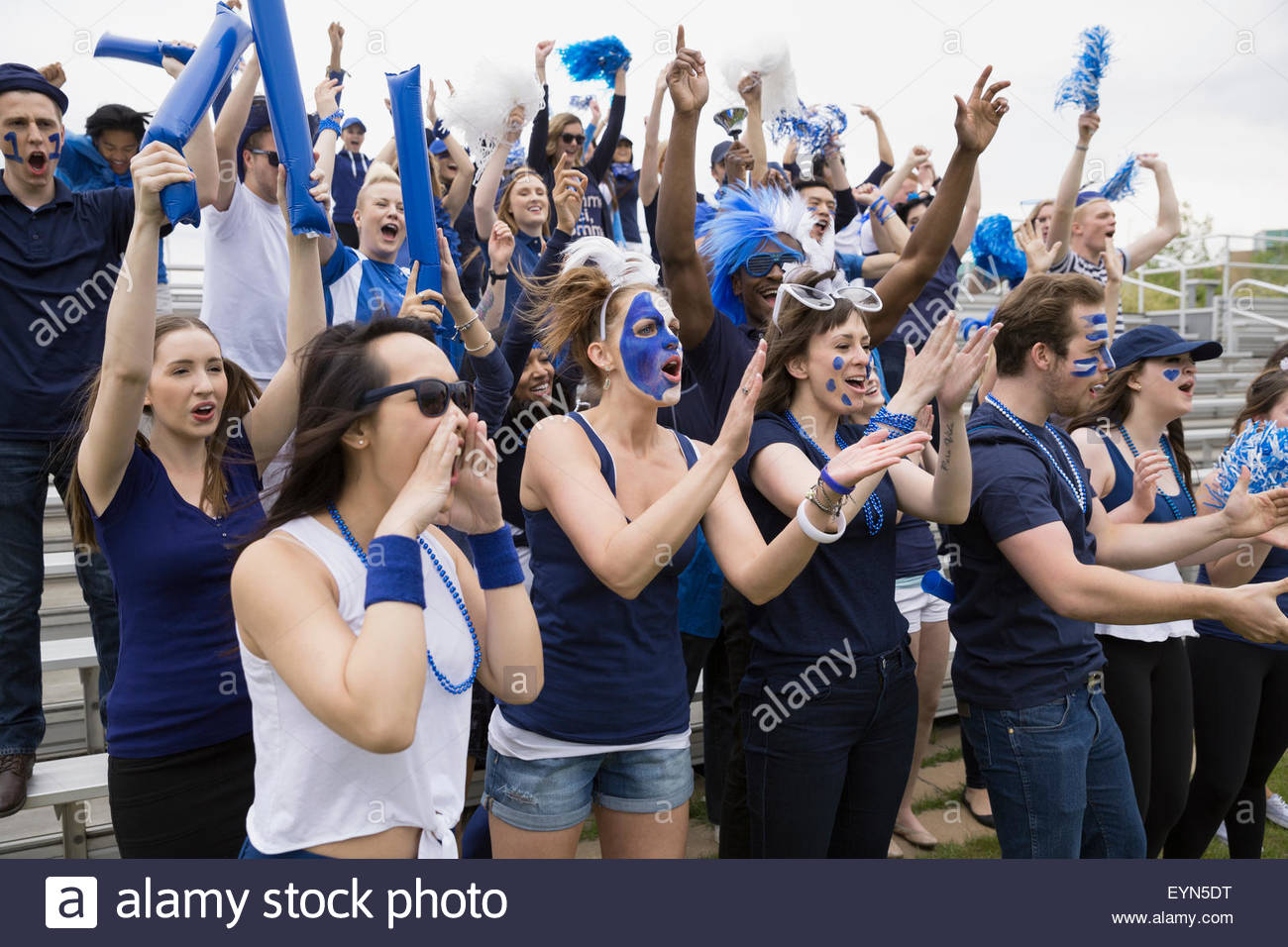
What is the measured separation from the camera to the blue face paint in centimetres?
247

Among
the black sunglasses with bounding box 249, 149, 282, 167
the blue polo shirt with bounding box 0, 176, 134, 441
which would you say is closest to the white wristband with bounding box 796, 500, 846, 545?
the blue polo shirt with bounding box 0, 176, 134, 441

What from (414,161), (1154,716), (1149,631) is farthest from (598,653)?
(1154,716)

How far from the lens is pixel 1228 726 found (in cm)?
331

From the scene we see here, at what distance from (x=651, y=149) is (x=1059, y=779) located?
4.01 metres

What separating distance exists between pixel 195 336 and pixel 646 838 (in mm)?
1620

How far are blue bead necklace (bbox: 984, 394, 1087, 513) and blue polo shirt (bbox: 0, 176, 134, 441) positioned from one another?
8.59 feet

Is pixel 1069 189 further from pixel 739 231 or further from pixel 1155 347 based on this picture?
pixel 739 231

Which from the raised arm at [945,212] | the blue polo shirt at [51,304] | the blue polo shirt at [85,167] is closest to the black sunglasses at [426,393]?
the blue polo shirt at [51,304]

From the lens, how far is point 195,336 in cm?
241

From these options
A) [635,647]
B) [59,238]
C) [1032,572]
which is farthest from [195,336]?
[1032,572]

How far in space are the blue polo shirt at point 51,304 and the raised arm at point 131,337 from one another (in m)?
0.92

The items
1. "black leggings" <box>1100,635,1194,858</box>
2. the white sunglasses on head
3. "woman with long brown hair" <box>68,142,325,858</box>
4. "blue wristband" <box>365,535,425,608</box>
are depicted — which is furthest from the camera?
"black leggings" <box>1100,635,1194,858</box>

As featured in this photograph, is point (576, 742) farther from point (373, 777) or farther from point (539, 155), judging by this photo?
point (539, 155)

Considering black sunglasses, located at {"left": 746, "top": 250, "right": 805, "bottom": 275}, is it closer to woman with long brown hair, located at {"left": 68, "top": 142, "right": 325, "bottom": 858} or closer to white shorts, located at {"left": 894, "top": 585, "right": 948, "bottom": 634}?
white shorts, located at {"left": 894, "top": 585, "right": 948, "bottom": 634}
